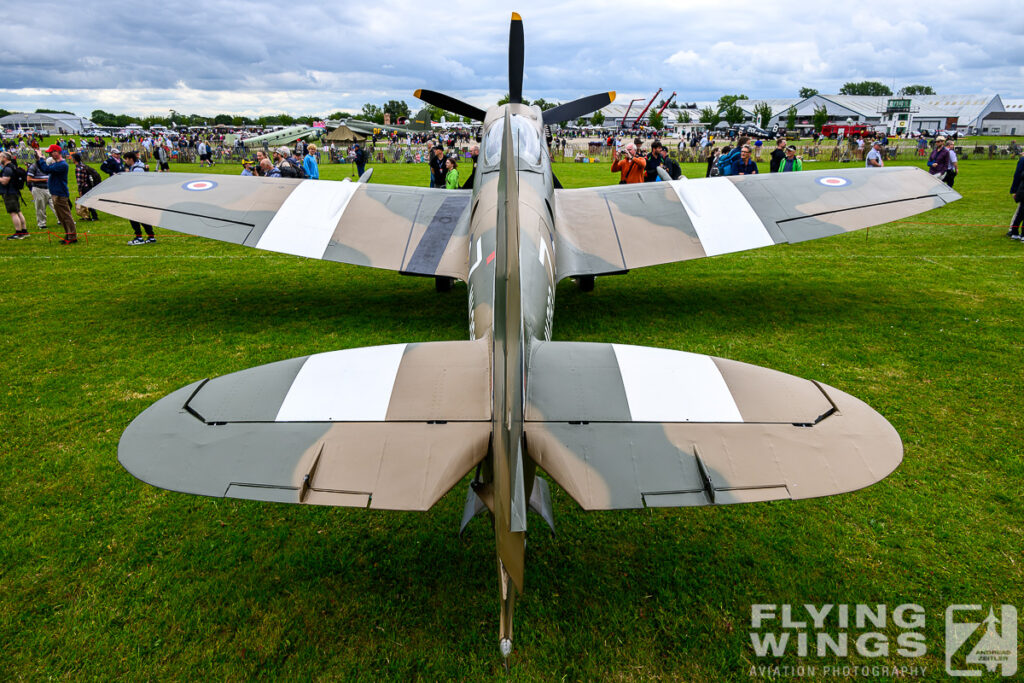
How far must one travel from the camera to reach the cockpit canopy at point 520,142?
733 cm

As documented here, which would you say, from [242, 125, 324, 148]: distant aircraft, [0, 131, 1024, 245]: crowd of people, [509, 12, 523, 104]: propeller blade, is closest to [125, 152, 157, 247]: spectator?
[0, 131, 1024, 245]: crowd of people

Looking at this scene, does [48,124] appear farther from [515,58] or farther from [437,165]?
[515,58]

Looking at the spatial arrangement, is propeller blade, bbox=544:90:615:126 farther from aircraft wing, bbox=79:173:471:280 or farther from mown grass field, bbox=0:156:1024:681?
mown grass field, bbox=0:156:1024:681

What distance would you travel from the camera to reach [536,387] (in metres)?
3.04

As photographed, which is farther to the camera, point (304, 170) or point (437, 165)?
point (437, 165)

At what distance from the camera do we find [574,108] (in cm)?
1046

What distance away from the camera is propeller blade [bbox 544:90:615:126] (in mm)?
10328

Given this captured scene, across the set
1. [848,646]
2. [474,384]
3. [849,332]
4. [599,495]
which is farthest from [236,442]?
[849,332]

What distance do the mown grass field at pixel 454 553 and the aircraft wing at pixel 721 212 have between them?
1.17 metres

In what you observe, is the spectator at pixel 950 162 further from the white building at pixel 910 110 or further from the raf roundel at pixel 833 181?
the white building at pixel 910 110

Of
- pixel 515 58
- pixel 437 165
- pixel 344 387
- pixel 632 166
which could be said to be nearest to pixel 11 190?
pixel 437 165

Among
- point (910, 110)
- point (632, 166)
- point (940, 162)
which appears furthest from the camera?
point (910, 110)

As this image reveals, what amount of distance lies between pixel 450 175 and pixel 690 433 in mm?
12395

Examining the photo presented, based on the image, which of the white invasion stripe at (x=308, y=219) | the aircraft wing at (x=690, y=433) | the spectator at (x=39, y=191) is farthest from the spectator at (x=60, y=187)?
the aircraft wing at (x=690, y=433)
